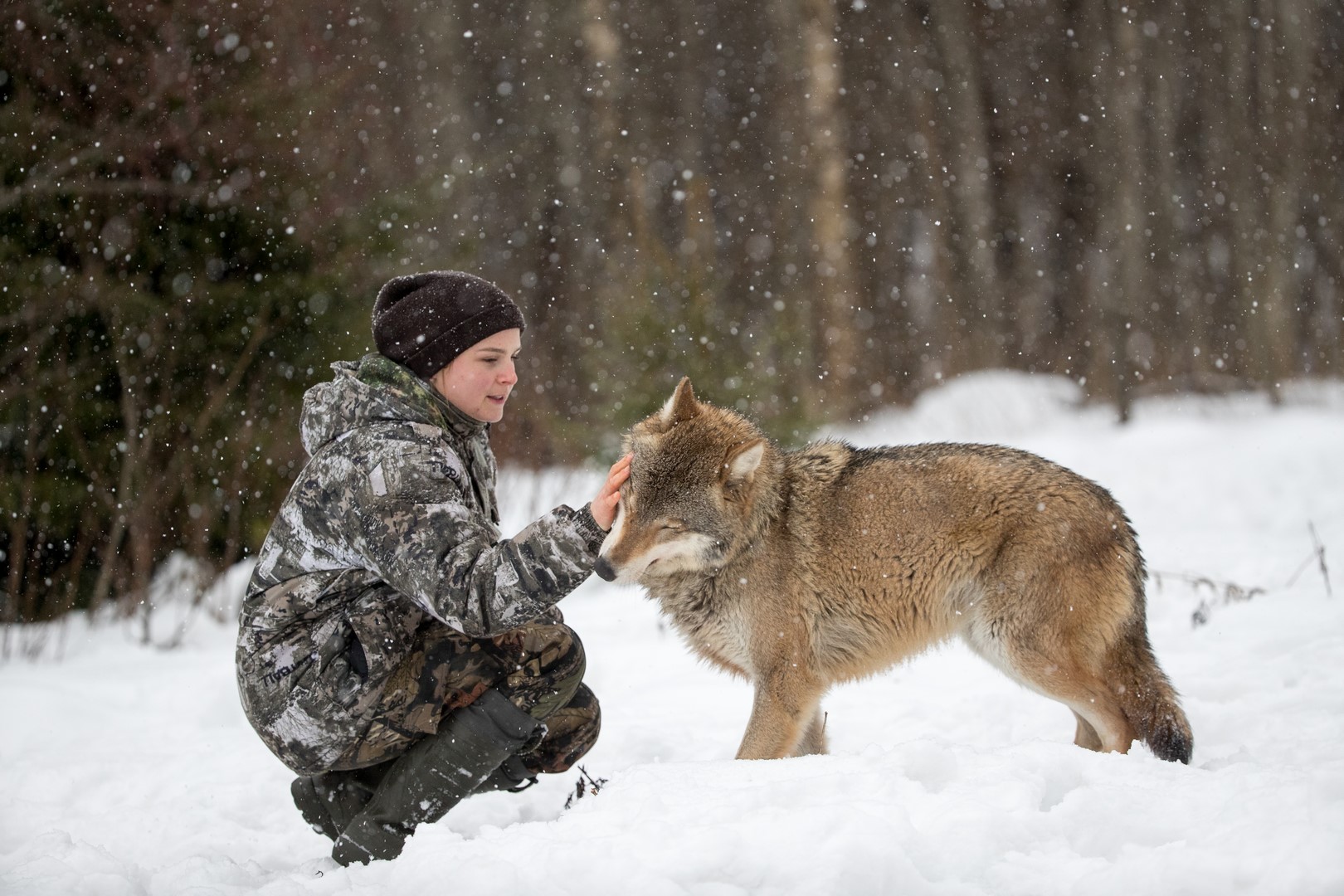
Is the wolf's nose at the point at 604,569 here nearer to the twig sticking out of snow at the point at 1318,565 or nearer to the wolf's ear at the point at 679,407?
the wolf's ear at the point at 679,407

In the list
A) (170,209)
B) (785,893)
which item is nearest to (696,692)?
(785,893)

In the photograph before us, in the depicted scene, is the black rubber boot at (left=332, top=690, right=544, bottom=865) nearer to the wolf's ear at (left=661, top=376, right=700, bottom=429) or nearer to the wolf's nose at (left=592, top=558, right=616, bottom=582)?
the wolf's nose at (left=592, top=558, right=616, bottom=582)

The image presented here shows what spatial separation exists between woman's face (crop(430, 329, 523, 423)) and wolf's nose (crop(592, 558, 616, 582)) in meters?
0.63

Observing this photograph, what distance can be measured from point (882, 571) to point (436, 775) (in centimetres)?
194

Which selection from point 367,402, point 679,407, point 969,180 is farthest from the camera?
point 969,180

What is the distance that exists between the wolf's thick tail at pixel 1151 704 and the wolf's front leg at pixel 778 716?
3.94 ft

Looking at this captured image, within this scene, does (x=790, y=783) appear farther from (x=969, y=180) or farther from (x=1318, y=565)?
(x=969, y=180)

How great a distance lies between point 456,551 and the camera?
9.30 feet

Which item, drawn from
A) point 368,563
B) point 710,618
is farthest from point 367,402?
point 710,618

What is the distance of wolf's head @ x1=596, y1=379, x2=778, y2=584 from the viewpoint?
3.48 m

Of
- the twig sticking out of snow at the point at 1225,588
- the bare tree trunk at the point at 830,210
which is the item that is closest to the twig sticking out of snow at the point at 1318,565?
the twig sticking out of snow at the point at 1225,588

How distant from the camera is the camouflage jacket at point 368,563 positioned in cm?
281

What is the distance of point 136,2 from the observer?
23.1 feet

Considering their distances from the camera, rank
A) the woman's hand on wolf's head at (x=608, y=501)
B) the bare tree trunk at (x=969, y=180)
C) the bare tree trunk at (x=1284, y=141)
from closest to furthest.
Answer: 1. the woman's hand on wolf's head at (x=608, y=501)
2. the bare tree trunk at (x=1284, y=141)
3. the bare tree trunk at (x=969, y=180)
